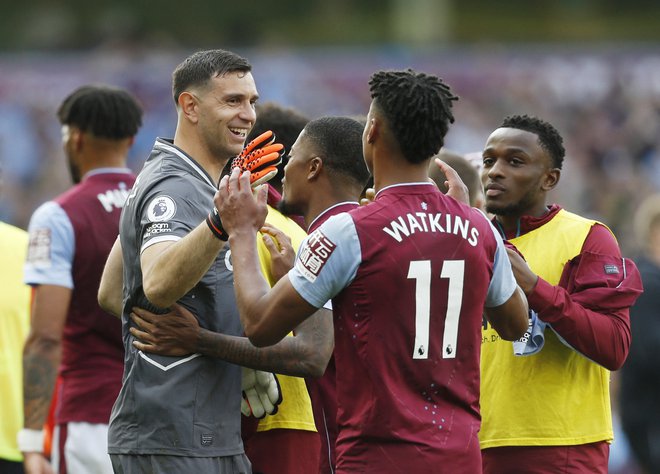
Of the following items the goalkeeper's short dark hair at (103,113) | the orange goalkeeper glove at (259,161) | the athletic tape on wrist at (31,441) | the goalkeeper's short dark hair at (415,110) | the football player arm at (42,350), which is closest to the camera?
the goalkeeper's short dark hair at (415,110)

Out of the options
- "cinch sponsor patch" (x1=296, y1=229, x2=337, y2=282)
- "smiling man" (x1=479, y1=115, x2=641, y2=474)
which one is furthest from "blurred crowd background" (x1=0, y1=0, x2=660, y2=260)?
"cinch sponsor patch" (x1=296, y1=229, x2=337, y2=282)

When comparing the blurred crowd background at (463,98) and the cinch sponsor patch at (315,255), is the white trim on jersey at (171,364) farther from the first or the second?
the blurred crowd background at (463,98)

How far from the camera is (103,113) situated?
652 centimetres

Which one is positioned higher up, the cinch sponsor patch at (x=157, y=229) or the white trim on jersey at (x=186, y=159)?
the white trim on jersey at (x=186, y=159)

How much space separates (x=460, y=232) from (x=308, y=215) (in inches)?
44.2

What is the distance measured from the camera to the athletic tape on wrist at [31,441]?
6.06 meters

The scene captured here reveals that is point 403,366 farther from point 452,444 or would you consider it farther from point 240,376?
point 240,376

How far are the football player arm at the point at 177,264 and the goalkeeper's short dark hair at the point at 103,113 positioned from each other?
2290 millimetres

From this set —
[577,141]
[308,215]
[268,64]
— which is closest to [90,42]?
[268,64]

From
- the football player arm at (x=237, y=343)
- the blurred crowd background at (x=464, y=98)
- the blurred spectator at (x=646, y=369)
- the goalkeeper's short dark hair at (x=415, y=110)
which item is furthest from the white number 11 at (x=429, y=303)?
the blurred crowd background at (x=464, y=98)

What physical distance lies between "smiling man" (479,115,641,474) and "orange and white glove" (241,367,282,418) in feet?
3.15

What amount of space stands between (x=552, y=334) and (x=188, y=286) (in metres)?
1.74

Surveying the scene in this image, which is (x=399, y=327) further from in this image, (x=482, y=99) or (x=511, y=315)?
(x=482, y=99)

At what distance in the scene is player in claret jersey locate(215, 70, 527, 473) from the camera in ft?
13.3
